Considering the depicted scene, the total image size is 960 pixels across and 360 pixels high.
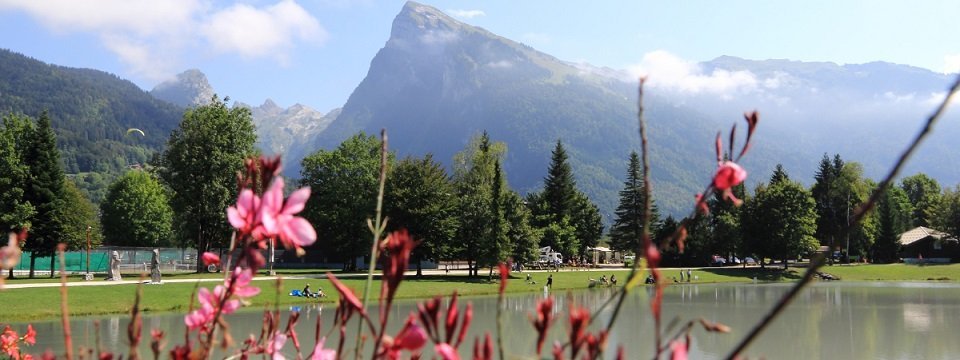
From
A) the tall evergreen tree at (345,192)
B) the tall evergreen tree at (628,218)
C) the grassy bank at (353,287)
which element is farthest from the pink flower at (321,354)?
the tall evergreen tree at (628,218)

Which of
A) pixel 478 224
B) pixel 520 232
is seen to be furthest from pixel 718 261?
pixel 478 224

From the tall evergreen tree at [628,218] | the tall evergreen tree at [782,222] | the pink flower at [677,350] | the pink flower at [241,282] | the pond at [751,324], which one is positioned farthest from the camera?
the tall evergreen tree at [628,218]

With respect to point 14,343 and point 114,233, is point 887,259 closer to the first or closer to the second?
point 114,233

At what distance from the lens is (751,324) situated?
20312mm

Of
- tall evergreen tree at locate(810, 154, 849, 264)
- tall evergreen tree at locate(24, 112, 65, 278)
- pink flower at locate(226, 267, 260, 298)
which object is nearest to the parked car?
tall evergreen tree at locate(810, 154, 849, 264)

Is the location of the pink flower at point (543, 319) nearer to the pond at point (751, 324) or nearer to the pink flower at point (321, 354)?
the pink flower at point (321, 354)

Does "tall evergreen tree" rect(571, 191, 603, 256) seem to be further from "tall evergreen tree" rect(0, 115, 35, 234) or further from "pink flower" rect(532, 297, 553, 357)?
"pink flower" rect(532, 297, 553, 357)

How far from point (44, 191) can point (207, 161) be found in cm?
710

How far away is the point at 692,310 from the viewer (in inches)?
996

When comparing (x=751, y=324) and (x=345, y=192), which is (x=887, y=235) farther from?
(x=751, y=324)

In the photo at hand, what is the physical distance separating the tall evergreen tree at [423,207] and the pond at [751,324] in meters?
7.95

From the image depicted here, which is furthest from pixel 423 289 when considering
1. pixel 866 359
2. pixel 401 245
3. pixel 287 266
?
pixel 401 245

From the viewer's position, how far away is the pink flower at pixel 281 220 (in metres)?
0.85

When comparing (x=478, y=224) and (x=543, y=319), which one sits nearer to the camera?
(x=543, y=319)
